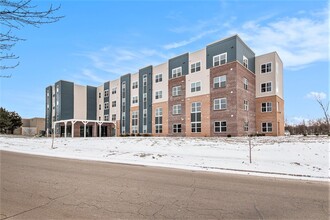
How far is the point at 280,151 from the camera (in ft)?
51.3

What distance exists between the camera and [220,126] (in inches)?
1284

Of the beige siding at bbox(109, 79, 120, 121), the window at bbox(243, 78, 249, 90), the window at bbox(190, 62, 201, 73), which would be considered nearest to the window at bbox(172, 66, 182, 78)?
the window at bbox(190, 62, 201, 73)

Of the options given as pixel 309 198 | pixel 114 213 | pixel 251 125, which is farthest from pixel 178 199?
pixel 251 125

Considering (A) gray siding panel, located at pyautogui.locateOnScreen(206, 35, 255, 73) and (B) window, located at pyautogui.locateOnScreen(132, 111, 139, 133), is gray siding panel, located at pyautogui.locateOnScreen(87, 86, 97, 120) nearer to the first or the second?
(B) window, located at pyautogui.locateOnScreen(132, 111, 139, 133)

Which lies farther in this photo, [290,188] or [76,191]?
[290,188]

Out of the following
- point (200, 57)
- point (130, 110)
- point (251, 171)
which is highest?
point (200, 57)

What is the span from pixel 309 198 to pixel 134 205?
4738 mm

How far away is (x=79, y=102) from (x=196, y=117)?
33057mm

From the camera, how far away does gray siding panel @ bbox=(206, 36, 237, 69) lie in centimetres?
3216

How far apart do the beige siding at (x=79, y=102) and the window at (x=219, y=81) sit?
35698mm

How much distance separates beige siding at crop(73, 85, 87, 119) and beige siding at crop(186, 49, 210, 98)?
3060 cm

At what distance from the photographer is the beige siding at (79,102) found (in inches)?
2219

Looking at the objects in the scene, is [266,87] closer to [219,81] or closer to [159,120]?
[219,81]

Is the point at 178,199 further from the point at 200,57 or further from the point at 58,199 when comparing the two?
the point at 200,57
